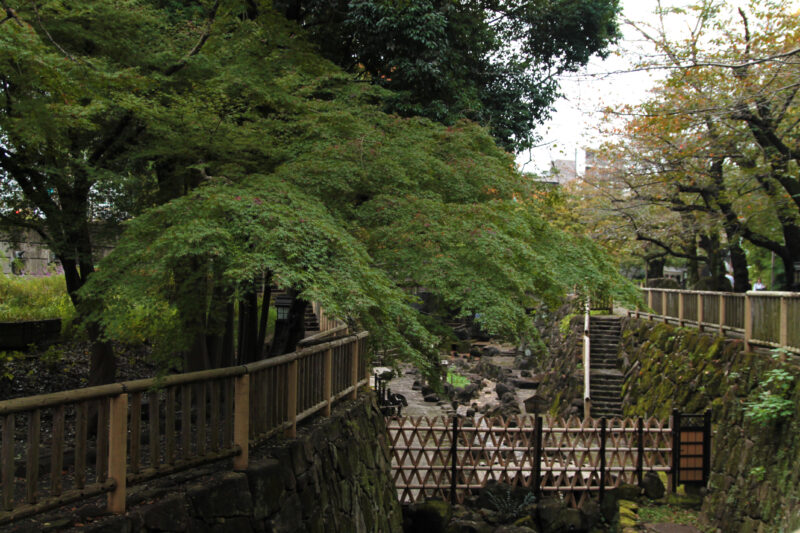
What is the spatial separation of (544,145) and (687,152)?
3.95 meters

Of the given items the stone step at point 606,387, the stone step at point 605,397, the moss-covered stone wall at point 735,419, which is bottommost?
the stone step at point 605,397

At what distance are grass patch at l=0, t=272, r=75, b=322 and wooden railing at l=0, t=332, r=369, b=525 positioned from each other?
4.60 meters

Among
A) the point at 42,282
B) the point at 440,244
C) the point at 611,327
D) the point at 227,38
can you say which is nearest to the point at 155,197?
the point at 227,38

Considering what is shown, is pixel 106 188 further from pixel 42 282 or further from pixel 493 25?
pixel 493 25

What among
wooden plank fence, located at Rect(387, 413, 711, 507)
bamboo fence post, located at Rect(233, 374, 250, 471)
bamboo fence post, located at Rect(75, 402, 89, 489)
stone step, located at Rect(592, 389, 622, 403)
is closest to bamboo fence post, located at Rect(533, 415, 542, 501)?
wooden plank fence, located at Rect(387, 413, 711, 507)

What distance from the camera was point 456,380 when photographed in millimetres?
32781

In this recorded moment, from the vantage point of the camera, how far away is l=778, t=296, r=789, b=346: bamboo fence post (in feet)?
41.7

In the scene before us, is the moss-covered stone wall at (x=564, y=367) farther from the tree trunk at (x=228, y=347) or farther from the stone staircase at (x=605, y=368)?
the tree trunk at (x=228, y=347)

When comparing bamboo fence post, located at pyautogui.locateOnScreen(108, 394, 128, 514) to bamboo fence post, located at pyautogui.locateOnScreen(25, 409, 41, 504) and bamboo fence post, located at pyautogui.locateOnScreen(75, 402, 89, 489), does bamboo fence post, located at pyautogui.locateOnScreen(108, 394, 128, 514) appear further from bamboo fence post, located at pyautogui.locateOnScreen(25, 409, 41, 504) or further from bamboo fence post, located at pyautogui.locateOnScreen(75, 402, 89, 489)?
bamboo fence post, located at pyautogui.locateOnScreen(25, 409, 41, 504)

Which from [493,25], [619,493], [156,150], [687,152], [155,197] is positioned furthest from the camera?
[493,25]

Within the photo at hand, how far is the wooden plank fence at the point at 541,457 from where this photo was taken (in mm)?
15609

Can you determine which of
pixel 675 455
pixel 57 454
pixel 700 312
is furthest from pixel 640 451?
pixel 57 454

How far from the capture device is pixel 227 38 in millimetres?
11227

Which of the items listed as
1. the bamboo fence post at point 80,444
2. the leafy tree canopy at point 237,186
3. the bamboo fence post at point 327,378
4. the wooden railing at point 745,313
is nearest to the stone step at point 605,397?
the wooden railing at point 745,313
